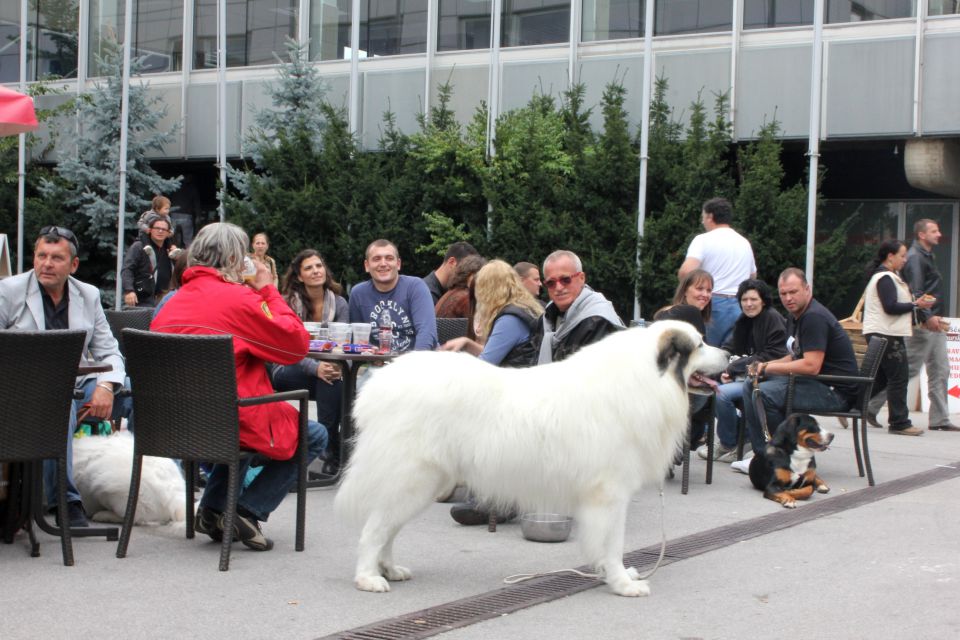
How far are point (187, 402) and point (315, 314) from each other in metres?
3.51

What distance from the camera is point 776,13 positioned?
1797 centimetres

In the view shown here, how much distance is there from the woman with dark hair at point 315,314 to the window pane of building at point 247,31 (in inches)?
556

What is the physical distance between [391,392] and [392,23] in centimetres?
1706

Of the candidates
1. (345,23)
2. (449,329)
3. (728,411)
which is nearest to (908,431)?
(728,411)

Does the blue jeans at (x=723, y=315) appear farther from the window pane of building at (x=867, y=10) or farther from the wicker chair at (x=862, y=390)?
the window pane of building at (x=867, y=10)

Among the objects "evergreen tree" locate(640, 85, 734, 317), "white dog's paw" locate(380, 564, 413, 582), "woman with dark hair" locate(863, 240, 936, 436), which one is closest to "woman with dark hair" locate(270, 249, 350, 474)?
"white dog's paw" locate(380, 564, 413, 582)

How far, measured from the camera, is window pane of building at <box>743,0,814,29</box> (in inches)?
699

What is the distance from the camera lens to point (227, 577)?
561 centimetres

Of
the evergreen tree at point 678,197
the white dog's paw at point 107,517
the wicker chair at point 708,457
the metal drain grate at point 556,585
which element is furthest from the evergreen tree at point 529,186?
the white dog's paw at point 107,517

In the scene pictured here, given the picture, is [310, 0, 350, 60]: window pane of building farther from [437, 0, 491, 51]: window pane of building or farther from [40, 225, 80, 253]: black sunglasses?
[40, 225, 80, 253]: black sunglasses

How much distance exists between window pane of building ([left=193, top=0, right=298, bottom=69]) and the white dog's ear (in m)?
18.2

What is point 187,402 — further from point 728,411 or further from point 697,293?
point 728,411

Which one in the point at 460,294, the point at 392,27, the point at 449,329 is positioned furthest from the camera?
the point at 392,27

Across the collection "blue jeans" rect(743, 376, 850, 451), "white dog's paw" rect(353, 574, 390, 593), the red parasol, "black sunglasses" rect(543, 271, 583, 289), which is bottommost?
"white dog's paw" rect(353, 574, 390, 593)
